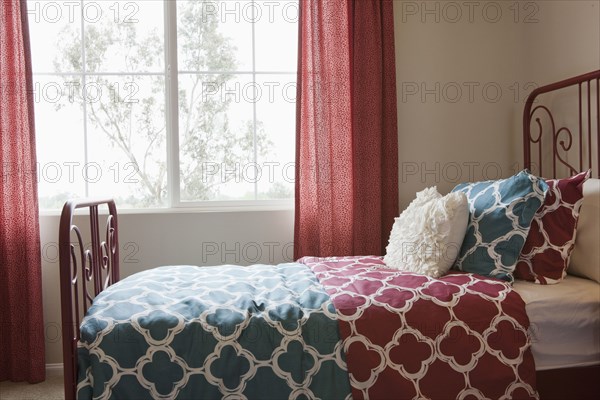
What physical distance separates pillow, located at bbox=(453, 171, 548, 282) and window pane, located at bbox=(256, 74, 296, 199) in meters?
1.25

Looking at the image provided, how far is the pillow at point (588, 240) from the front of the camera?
1744 millimetres

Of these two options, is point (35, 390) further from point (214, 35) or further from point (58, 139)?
point (214, 35)

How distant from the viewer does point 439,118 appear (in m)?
2.93

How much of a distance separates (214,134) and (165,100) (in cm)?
33

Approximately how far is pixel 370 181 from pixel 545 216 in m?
1.09

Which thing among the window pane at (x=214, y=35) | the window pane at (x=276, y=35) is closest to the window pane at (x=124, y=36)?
the window pane at (x=214, y=35)

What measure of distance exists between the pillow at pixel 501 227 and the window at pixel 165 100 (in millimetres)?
1248

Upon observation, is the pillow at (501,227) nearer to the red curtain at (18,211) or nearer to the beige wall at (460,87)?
the beige wall at (460,87)

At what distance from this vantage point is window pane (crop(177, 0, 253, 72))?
110 inches

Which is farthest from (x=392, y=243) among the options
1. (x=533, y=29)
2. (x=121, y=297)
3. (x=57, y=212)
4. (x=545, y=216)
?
(x=57, y=212)

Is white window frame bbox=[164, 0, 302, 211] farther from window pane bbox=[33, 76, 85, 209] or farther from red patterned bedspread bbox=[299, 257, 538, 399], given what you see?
red patterned bedspread bbox=[299, 257, 538, 399]
